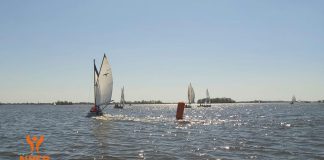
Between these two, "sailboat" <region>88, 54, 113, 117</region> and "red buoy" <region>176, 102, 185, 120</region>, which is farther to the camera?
"sailboat" <region>88, 54, 113, 117</region>

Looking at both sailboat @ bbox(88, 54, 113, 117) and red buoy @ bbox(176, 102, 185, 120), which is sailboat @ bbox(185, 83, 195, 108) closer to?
sailboat @ bbox(88, 54, 113, 117)

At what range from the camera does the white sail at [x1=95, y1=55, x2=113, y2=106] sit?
7706 centimetres

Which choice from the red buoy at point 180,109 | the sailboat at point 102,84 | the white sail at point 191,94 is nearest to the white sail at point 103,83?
the sailboat at point 102,84

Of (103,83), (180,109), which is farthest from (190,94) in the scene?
(180,109)

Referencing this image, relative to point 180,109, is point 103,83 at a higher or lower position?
higher

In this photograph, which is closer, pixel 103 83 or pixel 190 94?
pixel 103 83

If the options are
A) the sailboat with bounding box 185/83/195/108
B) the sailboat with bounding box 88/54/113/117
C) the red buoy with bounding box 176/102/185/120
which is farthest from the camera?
the sailboat with bounding box 185/83/195/108

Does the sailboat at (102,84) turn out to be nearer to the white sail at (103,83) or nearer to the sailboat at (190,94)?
the white sail at (103,83)

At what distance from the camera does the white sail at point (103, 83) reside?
77.1m

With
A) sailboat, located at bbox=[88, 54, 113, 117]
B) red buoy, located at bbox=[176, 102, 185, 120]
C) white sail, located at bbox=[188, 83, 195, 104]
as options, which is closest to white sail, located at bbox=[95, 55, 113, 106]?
sailboat, located at bbox=[88, 54, 113, 117]

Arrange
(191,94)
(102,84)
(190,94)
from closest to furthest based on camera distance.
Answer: (102,84), (190,94), (191,94)

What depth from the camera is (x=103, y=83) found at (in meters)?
77.8

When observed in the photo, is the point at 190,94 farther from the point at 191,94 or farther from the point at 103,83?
the point at 103,83

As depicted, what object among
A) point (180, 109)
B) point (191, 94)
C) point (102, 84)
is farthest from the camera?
point (191, 94)
